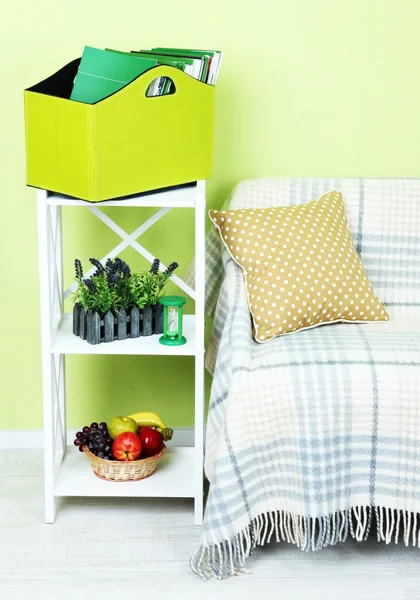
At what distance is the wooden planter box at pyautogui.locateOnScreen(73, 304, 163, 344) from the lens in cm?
217

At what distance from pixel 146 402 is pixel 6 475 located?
47 centimetres

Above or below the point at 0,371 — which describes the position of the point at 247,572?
below

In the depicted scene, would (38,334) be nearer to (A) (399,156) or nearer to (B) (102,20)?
(B) (102,20)

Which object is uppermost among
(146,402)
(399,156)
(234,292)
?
(399,156)

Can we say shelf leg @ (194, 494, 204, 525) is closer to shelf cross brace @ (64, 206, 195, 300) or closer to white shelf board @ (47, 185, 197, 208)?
shelf cross brace @ (64, 206, 195, 300)

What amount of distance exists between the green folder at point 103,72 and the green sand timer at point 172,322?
20.3 inches

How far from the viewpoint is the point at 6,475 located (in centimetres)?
253

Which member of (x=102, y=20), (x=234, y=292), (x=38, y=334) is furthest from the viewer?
(x=38, y=334)

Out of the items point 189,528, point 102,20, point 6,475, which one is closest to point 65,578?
point 189,528

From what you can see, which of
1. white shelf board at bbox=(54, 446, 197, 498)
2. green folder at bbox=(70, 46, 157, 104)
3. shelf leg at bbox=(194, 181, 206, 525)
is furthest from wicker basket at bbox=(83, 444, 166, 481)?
green folder at bbox=(70, 46, 157, 104)

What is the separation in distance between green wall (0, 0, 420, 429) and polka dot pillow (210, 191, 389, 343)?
0.30 meters

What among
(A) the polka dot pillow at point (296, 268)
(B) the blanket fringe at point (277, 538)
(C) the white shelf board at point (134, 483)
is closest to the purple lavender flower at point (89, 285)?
(A) the polka dot pillow at point (296, 268)

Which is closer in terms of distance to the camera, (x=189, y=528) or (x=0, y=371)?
(x=189, y=528)

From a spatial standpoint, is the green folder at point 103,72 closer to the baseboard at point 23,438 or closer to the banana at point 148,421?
the banana at point 148,421
